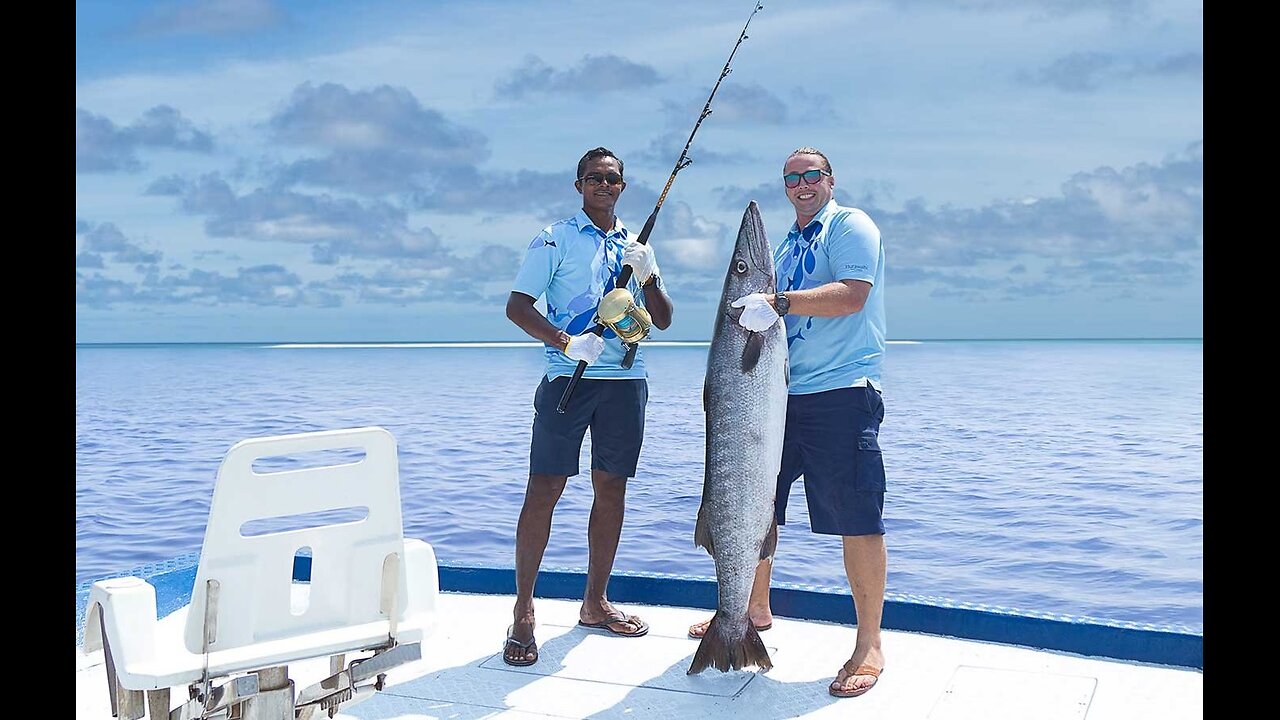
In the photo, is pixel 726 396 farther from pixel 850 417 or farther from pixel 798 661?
pixel 798 661

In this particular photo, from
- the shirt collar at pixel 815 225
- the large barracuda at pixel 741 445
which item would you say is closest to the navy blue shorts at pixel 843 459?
the large barracuda at pixel 741 445

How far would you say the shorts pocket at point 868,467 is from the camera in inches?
153

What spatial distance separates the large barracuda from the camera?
3.83m

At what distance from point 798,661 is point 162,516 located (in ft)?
32.4

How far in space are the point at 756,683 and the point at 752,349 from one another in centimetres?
119

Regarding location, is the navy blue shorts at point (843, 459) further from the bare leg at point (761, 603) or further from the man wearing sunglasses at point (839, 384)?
the bare leg at point (761, 603)

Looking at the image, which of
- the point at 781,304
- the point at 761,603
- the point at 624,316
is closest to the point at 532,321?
the point at 624,316

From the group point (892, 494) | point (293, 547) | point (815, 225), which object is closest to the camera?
point (293, 547)

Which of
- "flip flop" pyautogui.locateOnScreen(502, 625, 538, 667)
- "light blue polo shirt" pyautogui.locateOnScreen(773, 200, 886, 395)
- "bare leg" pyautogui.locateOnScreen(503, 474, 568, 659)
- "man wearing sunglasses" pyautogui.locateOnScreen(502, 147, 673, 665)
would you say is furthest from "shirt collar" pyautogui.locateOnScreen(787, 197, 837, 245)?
"flip flop" pyautogui.locateOnScreen(502, 625, 538, 667)

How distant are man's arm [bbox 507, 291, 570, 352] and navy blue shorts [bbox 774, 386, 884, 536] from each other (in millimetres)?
937

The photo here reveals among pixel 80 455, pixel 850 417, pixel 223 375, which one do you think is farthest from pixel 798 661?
pixel 223 375

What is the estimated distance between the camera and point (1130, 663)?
4.07 m

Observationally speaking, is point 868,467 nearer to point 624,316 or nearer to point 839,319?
point 839,319

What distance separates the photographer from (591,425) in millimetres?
4469
